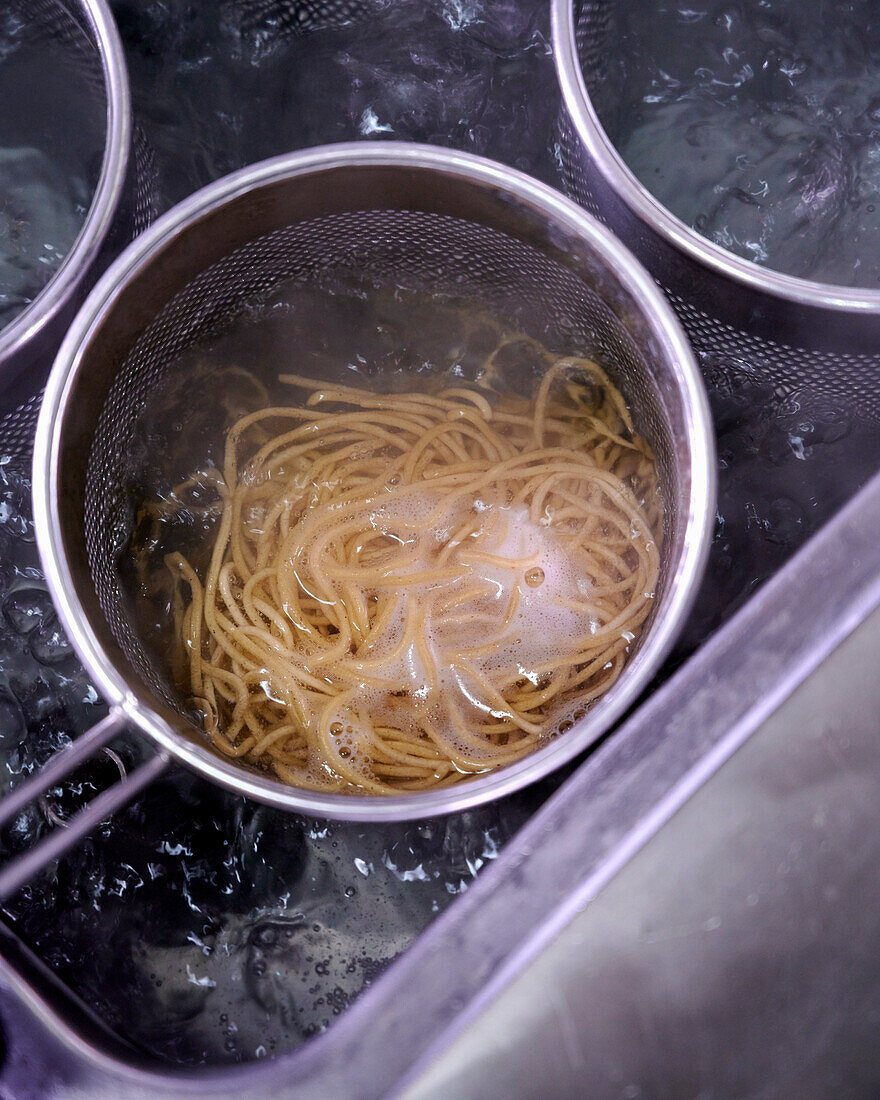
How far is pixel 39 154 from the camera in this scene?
861 millimetres

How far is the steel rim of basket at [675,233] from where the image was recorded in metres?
0.63

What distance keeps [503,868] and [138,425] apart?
0.48 metres

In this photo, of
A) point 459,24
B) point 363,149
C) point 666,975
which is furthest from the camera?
point 459,24

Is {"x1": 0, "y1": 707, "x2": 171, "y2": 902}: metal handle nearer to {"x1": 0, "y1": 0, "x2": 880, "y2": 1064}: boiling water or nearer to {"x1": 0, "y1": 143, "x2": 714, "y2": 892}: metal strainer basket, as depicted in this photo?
{"x1": 0, "y1": 143, "x2": 714, "y2": 892}: metal strainer basket

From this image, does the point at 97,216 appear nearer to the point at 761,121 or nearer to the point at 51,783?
the point at 51,783

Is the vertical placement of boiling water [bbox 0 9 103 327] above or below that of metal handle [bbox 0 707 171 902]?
above

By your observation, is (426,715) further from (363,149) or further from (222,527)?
(363,149)

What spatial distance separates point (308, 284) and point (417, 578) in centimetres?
29

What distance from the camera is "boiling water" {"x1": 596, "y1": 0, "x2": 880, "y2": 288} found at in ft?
2.66

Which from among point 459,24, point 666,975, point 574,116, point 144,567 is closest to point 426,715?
point 144,567

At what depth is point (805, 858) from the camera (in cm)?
35

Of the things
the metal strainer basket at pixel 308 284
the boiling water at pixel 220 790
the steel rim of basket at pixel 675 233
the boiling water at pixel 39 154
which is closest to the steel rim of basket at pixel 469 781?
the metal strainer basket at pixel 308 284

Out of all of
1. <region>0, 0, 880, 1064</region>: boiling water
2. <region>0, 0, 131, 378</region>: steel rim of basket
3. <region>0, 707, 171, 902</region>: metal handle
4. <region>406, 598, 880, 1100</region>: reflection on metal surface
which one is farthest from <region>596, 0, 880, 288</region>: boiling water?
<region>0, 707, 171, 902</region>: metal handle

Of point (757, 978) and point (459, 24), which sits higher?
point (459, 24)
